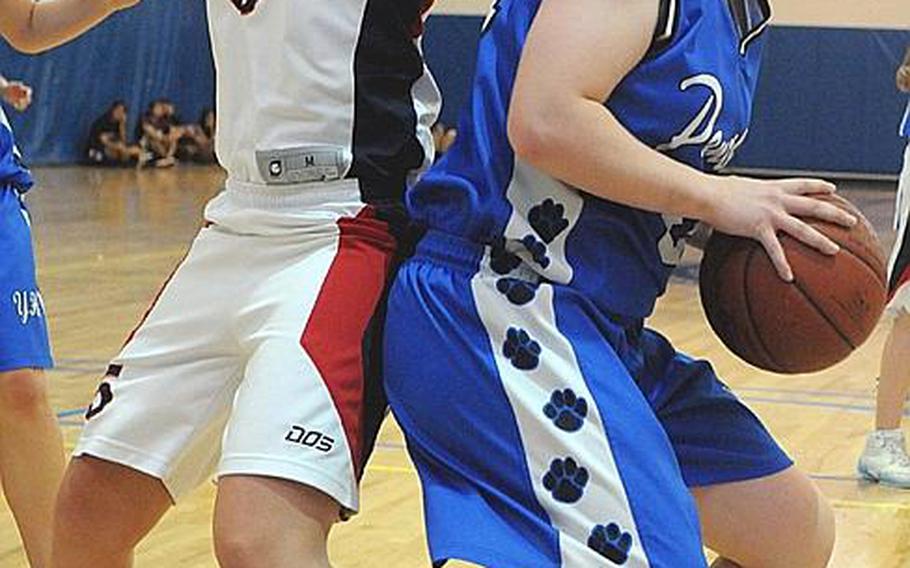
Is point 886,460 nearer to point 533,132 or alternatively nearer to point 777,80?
point 533,132

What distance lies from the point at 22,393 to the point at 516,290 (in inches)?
63.2

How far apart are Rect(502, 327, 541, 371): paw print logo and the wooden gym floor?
6.29 ft

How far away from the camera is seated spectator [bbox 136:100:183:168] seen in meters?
19.5

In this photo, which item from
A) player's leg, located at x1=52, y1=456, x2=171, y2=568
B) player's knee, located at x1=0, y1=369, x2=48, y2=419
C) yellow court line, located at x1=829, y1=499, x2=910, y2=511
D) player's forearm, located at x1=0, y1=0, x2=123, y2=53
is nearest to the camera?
player's leg, located at x1=52, y1=456, x2=171, y2=568

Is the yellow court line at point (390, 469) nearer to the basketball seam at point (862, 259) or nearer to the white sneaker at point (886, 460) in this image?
the white sneaker at point (886, 460)

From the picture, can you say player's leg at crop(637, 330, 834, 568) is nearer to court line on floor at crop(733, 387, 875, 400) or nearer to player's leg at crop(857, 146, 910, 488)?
player's leg at crop(857, 146, 910, 488)

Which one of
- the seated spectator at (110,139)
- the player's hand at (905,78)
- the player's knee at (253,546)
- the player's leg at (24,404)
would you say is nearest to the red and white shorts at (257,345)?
the player's knee at (253,546)

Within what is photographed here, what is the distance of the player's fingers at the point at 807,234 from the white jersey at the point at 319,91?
0.69 m

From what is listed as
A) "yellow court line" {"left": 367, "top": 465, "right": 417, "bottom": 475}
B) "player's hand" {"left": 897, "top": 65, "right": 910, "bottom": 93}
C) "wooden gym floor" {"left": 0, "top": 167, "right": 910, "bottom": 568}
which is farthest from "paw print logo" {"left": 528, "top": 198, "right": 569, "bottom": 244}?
"player's hand" {"left": 897, "top": 65, "right": 910, "bottom": 93}

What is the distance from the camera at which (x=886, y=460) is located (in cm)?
534

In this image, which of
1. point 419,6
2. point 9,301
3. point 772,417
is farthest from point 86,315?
point 419,6

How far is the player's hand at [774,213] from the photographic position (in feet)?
7.88

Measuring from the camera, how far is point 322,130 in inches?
110

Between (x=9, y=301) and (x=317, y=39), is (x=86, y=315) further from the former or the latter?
(x=317, y=39)
